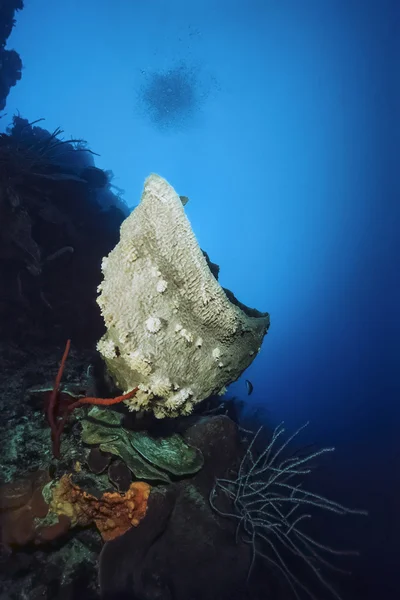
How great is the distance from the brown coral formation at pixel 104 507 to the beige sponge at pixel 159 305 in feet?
2.04

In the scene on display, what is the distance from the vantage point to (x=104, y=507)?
238 centimetres

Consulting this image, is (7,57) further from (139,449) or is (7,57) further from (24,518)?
(24,518)

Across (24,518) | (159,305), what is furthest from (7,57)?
(24,518)

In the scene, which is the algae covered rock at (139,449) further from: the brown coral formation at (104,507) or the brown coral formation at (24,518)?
the brown coral formation at (24,518)

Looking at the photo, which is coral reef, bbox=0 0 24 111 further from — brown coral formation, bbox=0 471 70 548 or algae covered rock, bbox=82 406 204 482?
brown coral formation, bbox=0 471 70 548

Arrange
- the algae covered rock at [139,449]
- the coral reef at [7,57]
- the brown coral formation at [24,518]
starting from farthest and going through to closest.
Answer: the coral reef at [7,57] < the algae covered rock at [139,449] < the brown coral formation at [24,518]

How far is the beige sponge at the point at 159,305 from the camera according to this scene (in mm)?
2250

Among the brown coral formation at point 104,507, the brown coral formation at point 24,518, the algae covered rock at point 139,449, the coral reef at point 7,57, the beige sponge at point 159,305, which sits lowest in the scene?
the brown coral formation at point 24,518

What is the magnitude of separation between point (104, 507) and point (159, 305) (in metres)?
1.53

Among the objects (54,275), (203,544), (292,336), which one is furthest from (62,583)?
(292,336)

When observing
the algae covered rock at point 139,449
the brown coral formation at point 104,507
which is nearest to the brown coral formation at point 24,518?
the brown coral formation at point 104,507

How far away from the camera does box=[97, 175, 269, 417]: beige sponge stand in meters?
2.25

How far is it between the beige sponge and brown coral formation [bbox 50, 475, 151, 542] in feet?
2.04

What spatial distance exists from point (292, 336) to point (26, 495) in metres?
44.5
